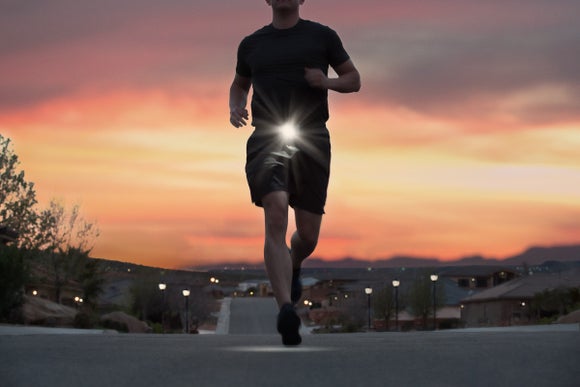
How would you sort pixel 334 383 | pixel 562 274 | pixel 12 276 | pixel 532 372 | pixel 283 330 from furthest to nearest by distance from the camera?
pixel 562 274, pixel 12 276, pixel 283 330, pixel 532 372, pixel 334 383

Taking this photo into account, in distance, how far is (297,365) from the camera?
5.68m

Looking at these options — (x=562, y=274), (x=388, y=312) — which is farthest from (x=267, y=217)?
(x=562, y=274)

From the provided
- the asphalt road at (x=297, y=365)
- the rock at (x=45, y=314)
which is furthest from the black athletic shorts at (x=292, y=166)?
the rock at (x=45, y=314)

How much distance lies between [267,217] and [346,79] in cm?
136

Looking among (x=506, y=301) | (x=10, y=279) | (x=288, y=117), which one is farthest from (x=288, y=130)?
(x=506, y=301)

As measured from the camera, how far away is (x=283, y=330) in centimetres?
739

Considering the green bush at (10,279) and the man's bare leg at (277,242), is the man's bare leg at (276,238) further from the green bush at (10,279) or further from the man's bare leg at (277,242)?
the green bush at (10,279)

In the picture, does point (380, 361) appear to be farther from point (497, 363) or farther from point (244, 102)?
point (244, 102)

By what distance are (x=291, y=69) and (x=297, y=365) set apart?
10.2ft

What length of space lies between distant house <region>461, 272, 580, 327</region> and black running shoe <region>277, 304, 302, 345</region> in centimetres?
7716

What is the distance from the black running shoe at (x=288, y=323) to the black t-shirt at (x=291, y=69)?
5.08ft

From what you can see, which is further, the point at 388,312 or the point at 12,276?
the point at 388,312

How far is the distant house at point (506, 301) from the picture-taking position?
281 feet

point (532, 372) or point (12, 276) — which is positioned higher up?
point (12, 276)
